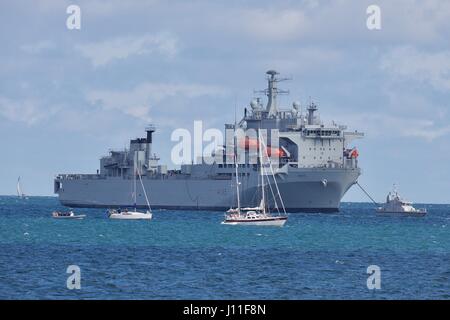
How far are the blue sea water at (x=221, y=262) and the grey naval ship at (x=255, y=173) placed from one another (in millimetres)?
33394

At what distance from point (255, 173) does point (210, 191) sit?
7.44m

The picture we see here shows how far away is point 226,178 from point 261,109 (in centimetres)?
1050

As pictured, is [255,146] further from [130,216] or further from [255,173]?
[130,216]

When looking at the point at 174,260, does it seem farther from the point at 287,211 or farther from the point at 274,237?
the point at 287,211

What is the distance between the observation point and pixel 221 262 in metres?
55.7

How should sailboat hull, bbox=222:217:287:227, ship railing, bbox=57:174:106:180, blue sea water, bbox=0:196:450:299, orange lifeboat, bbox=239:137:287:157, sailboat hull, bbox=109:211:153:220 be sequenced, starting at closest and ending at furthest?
blue sea water, bbox=0:196:450:299 → sailboat hull, bbox=222:217:287:227 → sailboat hull, bbox=109:211:153:220 → orange lifeboat, bbox=239:137:287:157 → ship railing, bbox=57:174:106:180

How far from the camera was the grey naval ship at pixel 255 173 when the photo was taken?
122125 millimetres

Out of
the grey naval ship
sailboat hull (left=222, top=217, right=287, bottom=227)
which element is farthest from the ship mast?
sailboat hull (left=222, top=217, right=287, bottom=227)

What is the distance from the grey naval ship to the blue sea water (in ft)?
110

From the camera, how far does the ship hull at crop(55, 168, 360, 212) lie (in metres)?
121

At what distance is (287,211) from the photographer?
123 metres

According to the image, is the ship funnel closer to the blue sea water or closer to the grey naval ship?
the grey naval ship
